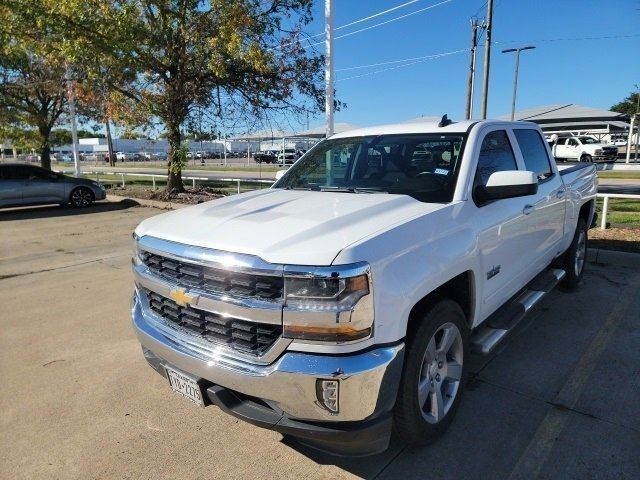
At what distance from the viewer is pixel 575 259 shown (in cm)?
534

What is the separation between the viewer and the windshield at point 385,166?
10.7 feet

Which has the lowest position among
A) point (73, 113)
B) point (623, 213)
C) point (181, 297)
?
point (623, 213)

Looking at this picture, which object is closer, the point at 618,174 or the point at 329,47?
the point at 329,47

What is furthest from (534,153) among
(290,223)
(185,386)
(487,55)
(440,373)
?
(487,55)

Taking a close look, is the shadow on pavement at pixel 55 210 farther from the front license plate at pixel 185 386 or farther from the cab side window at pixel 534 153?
the cab side window at pixel 534 153

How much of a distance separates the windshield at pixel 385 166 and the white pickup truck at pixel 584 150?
3032 centimetres

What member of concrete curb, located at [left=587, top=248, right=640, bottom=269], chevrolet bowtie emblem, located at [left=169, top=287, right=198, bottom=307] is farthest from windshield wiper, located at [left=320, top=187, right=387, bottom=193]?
concrete curb, located at [left=587, top=248, right=640, bottom=269]

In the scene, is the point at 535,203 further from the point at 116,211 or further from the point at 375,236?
the point at 116,211

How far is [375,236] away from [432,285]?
0.45 metres

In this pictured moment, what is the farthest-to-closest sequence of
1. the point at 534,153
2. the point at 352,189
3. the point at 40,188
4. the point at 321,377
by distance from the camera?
the point at 40,188
the point at 534,153
the point at 352,189
the point at 321,377

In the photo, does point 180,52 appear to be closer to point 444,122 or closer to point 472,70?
point 444,122

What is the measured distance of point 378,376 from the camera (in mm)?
2145

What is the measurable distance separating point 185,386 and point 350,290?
1.14m

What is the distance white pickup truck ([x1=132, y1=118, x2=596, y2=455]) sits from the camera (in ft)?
7.03
